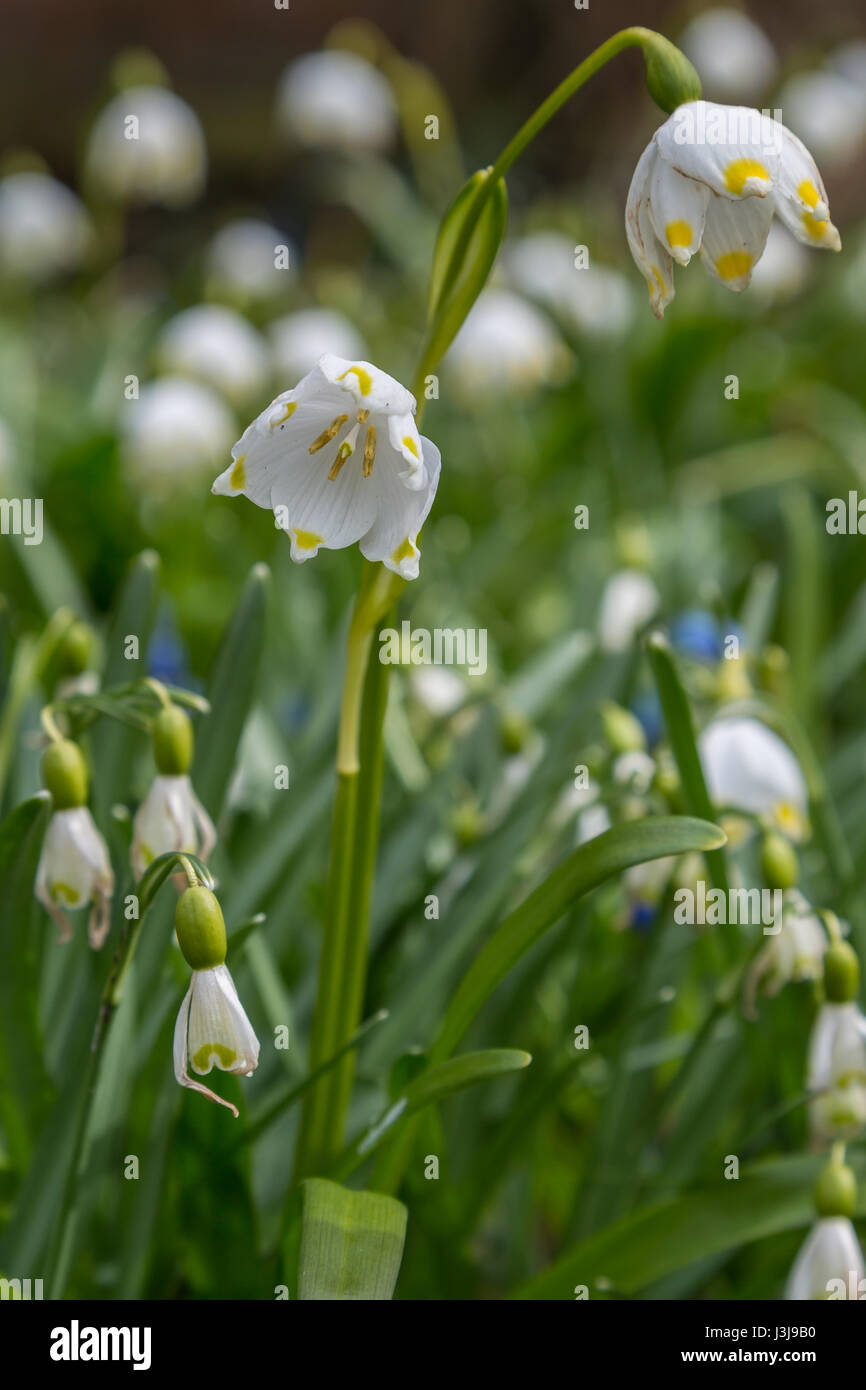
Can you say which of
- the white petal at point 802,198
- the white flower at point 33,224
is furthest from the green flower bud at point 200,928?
the white flower at point 33,224

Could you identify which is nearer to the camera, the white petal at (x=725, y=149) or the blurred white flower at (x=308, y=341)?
the white petal at (x=725, y=149)

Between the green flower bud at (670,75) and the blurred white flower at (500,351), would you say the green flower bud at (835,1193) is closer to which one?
the green flower bud at (670,75)

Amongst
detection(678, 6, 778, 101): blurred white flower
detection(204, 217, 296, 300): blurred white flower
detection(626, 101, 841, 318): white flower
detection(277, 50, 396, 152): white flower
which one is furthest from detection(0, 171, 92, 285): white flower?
detection(626, 101, 841, 318): white flower

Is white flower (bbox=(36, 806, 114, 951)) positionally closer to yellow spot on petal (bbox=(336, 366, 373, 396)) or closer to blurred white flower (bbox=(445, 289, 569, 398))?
yellow spot on petal (bbox=(336, 366, 373, 396))

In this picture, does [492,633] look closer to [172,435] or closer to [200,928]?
[172,435]
